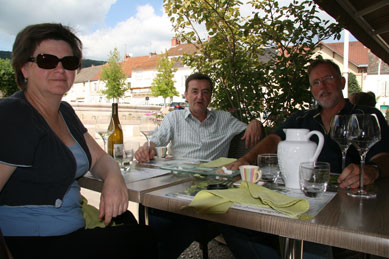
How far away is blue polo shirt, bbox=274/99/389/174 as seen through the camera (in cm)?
206

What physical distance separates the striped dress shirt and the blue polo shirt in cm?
61

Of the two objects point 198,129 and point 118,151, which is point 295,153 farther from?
point 198,129

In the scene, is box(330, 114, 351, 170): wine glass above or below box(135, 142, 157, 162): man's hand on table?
above

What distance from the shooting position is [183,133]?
119 inches

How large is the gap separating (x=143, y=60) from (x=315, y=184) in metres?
62.3

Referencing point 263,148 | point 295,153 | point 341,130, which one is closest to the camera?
point 295,153

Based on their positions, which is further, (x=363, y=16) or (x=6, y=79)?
(x=6, y=79)

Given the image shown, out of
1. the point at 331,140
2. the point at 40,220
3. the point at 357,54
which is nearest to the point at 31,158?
the point at 40,220

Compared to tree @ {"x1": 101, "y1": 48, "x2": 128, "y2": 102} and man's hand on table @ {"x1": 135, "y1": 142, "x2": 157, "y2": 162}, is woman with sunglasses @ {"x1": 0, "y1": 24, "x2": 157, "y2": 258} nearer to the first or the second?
man's hand on table @ {"x1": 135, "y1": 142, "x2": 157, "y2": 162}

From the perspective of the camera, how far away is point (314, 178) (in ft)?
4.17

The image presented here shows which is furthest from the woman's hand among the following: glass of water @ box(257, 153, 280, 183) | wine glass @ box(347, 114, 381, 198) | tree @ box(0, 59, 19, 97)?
tree @ box(0, 59, 19, 97)

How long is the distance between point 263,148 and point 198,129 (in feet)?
2.93

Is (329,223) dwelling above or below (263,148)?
below

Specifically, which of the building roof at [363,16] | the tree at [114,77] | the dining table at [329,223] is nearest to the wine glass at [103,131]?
the dining table at [329,223]
